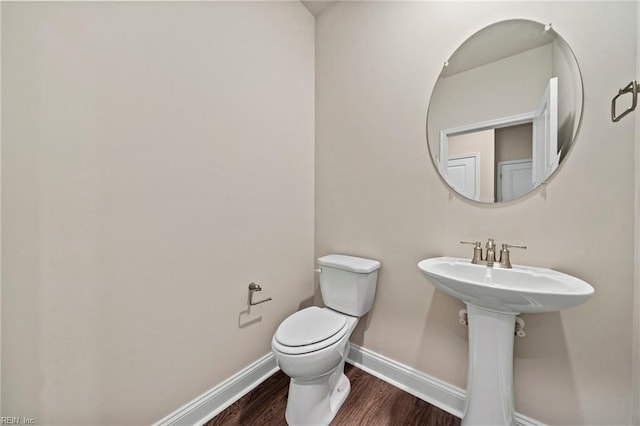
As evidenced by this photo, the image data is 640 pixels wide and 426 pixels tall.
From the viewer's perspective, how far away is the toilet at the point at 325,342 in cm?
107

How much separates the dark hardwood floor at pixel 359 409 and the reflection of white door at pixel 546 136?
1289 mm

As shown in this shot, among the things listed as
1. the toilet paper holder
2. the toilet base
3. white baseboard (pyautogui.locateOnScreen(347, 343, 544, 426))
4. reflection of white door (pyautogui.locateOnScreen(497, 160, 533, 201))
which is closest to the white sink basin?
reflection of white door (pyautogui.locateOnScreen(497, 160, 533, 201))

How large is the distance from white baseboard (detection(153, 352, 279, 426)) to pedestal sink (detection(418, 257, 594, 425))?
3.62ft

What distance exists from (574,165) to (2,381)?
223 centimetres

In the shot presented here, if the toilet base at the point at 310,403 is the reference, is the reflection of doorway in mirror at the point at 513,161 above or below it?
above

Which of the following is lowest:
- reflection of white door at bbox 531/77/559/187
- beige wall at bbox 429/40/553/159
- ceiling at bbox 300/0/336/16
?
reflection of white door at bbox 531/77/559/187

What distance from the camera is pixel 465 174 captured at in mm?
1236

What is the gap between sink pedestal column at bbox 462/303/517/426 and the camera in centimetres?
98

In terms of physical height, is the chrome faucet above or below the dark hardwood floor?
above

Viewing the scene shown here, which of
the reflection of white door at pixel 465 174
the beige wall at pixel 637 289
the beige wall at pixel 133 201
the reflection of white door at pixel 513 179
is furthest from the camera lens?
the reflection of white door at pixel 465 174

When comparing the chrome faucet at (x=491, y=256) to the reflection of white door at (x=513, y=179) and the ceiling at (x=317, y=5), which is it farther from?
the ceiling at (x=317, y=5)

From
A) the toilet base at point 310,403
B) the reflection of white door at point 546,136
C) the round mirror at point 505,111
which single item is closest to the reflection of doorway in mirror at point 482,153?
the round mirror at point 505,111

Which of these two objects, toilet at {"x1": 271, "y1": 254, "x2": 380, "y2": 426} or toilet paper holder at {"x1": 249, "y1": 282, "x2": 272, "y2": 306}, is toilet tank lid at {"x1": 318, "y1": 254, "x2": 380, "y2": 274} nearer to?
toilet at {"x1": 271, "y1": 254, "x2": 380, "y2": 426}

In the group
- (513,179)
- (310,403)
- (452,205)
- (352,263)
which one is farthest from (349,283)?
(513,179)
